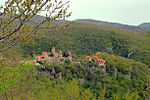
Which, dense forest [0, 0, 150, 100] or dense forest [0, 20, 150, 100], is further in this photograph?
dense forest [0, 20, 150, 100]

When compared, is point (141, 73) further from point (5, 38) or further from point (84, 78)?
point (5, 38)

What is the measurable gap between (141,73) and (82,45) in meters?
33.7

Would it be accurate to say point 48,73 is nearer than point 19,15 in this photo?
No

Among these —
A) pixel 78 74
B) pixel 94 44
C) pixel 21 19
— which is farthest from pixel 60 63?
pixel 94 44

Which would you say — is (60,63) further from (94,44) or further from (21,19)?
(94,44)

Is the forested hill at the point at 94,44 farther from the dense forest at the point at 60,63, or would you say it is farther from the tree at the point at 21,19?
the tree at the point at 21,19

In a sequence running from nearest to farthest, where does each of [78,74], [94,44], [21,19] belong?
1. [21,19]
2. [78,74]
3. [94,44]

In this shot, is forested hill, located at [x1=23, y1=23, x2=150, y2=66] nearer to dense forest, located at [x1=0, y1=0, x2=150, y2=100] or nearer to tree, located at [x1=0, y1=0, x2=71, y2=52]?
dense forest, located at [x1=0, y1=0, x2=150, y2=100]

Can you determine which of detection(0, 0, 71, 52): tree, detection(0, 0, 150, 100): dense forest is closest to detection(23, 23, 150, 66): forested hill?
detection(0, 0, 150, 100): dense forest

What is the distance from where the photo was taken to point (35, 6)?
2.82m

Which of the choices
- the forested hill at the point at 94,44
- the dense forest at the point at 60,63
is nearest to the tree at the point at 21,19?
the dense forest at the point at 60,63

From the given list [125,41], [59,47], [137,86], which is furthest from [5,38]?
[125,41]

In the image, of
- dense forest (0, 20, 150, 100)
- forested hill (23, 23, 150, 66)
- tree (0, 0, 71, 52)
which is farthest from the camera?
forested hill (23, 23, 150, 66)

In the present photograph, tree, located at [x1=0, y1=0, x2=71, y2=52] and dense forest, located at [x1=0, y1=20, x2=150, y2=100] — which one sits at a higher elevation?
tree, located at [x1=0, y1=0, x2=71, y2=52]
